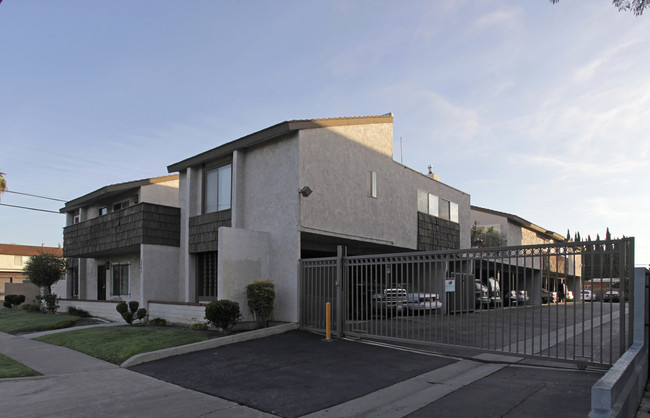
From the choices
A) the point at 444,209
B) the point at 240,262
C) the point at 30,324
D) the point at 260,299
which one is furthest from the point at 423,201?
the point at 30,324

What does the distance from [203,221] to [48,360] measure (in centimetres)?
728

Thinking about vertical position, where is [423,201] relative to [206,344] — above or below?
above

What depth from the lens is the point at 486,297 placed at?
9984 mm

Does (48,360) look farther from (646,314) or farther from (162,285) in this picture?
(646,314)

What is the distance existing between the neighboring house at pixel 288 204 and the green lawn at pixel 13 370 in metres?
4.98

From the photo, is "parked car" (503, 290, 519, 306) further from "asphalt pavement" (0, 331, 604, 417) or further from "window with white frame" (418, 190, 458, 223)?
"window with white frame" (418, 190, 458, 223)

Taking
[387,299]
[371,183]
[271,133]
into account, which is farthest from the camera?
[371,183]

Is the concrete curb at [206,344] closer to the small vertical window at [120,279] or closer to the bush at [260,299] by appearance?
the bush at [260,299]

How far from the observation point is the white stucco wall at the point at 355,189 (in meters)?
14.7

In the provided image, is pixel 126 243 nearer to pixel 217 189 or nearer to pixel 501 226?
pixel 217 189

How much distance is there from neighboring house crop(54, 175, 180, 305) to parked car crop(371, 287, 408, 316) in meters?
9.12

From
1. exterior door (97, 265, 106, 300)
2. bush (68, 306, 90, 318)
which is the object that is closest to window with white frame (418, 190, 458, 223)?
bush (68, 306, 90, 318)

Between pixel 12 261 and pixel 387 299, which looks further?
pixel 12 261

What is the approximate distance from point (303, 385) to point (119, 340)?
21.6 ft
